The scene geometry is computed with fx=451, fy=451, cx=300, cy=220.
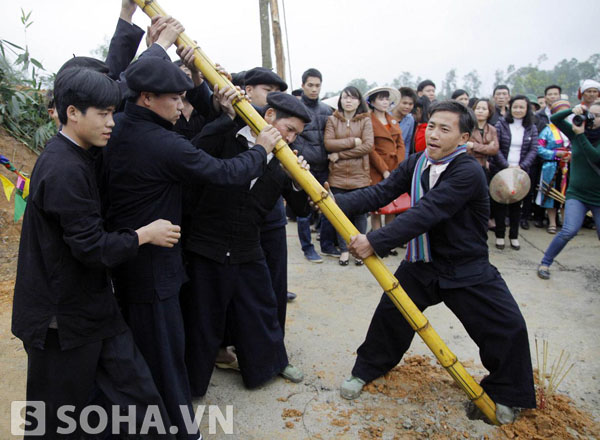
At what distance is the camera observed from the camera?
4.78m

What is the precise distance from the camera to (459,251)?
2.79 metres

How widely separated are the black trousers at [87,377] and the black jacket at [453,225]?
4.73 ft

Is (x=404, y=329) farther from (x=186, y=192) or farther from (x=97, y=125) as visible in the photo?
(x=97, y=125)

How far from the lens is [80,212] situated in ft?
6.07

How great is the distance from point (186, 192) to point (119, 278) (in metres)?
0.79

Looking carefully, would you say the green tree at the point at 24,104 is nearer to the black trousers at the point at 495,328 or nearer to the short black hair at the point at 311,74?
the short black hair at the point at 311,74

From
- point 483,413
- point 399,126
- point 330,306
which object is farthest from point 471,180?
point 399,126

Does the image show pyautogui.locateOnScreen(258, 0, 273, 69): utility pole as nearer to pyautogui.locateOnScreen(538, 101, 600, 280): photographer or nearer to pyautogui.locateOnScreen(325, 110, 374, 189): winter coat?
pyautogui.locateOnScreen(325, 110, 374, 189): winter coat

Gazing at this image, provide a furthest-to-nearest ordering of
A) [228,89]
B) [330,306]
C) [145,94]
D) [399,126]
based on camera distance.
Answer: [399,126] → [330,306] → [228,89] → [145,94]

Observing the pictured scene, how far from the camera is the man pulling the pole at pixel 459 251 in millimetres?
2682

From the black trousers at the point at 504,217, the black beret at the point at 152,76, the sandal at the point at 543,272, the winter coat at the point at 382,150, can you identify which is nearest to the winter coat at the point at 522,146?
the black trousers at the point at 504,217

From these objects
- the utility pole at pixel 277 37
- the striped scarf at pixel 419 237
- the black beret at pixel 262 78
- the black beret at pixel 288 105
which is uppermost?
the utility pole at pixel 277 37

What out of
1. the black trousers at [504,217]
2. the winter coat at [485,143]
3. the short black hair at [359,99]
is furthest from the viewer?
the black trousers at [504,217]

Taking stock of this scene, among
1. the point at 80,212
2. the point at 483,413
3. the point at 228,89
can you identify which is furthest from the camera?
the point at 483,413
